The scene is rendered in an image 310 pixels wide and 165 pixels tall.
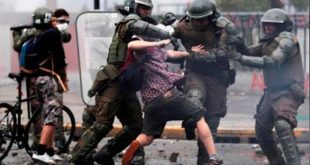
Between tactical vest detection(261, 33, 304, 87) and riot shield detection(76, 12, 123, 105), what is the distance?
2.18 meters

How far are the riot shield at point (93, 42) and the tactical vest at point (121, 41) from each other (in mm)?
2015

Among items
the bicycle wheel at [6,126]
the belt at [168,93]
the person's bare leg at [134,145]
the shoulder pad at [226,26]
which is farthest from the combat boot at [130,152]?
the bicycle wheel at [6,126]

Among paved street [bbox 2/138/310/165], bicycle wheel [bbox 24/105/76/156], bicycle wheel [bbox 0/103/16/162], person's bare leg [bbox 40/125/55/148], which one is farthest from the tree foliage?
person's bare leg [bbox 40/125/55/148]

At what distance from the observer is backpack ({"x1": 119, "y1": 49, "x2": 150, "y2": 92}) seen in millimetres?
5887

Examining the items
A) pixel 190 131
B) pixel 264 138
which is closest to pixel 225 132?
pixel 264 138

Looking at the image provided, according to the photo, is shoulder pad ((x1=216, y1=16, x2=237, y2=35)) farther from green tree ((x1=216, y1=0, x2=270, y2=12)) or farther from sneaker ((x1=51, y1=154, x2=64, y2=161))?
green tree ((x1=216, y1=0, x2=270, y2=12))

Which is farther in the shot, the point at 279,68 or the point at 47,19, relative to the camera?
the point at 47,19

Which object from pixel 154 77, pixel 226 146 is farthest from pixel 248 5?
pixel 154 77

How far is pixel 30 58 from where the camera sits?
22.8 feet

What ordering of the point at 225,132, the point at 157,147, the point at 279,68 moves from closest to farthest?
the point at 279,68 → the point at 157,147 → the point at 225,132

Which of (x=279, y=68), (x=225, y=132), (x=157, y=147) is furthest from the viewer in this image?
(x=225, y=132)

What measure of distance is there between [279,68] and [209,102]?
70cm

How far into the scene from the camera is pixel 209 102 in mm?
6402

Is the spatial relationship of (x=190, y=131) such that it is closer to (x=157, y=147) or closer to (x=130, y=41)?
(x=130, y=41)
